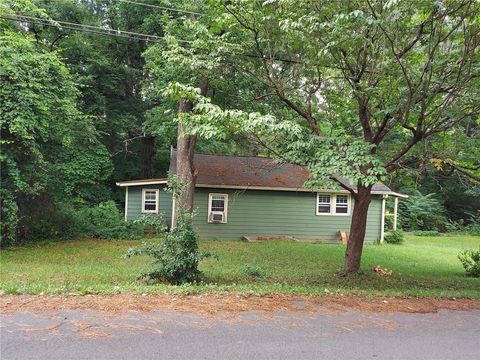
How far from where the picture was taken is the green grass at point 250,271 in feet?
22.0

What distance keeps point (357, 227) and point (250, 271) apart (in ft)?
8.64

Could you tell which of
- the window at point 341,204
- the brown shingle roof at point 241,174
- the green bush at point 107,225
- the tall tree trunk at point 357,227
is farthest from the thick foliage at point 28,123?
the window at point 341,204

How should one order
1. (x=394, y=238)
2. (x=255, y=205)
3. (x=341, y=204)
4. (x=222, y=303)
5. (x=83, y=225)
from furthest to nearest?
(x=394, y=238) < (x=341, y=204) < (x=255, y=205) < (x=83, y=225) < (x=222, y=303)

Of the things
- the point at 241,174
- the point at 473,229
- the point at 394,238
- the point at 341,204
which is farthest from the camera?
the point at 473,229

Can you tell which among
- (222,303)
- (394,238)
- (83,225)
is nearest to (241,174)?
(83,225)

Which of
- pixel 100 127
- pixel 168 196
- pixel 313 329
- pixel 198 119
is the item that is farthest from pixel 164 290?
pixel 100 127

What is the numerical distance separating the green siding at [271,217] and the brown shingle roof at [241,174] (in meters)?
0.36

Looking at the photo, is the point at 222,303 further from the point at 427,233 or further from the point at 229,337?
the point at 427,233

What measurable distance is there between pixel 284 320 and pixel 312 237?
12871 millimetres

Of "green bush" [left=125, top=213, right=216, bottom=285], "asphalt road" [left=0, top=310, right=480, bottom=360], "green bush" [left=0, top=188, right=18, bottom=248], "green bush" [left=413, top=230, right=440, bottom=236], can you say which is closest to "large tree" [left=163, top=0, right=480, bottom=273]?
"green bush" [left=125, top=213, right=216, bottom=285]

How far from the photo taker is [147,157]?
24.8 meters

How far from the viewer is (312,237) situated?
17.7 m

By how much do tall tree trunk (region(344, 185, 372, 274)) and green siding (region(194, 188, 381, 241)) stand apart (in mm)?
7390

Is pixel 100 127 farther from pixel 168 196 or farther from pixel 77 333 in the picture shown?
pixel 77 333
